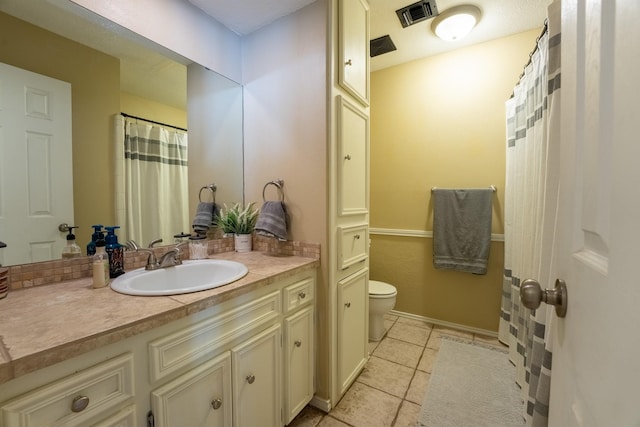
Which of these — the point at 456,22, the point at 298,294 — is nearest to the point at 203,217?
the point at 298,294

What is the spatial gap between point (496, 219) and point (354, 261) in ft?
4.59

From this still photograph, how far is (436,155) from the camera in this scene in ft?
7.81

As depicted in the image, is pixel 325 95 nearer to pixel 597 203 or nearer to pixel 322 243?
pixel 322 243

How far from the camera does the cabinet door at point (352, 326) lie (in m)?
1.52

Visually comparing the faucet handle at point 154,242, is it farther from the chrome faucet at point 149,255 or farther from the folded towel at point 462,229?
the folded towel at point 462,229

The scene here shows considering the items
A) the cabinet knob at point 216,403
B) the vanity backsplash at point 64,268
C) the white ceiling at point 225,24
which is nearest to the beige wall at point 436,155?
the white ceiling at point 225,24

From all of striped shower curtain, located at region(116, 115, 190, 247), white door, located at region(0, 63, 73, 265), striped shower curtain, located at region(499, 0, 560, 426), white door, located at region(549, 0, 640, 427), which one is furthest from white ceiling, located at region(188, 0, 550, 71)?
white door, located at region(549, 0, 640, 427)

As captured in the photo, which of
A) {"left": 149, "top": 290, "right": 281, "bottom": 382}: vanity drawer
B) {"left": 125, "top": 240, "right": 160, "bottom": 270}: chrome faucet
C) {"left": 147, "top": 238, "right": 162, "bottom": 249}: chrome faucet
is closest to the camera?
{"left": 149, "top": 290, "right": 281, "bottom": 382}: vanity drawer

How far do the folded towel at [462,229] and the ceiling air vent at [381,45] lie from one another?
1.30m

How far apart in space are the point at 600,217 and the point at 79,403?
108 centimetres

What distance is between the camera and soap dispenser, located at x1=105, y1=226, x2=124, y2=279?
3.54ft

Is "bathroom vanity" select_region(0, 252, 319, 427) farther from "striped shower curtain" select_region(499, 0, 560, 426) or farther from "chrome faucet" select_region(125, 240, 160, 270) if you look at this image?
"striped shower curtain" select_region(499, 0, 560, 426)

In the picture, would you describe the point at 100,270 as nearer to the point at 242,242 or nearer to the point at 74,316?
the point at 74,316

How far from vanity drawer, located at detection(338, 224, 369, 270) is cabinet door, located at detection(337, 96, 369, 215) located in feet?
0.35
